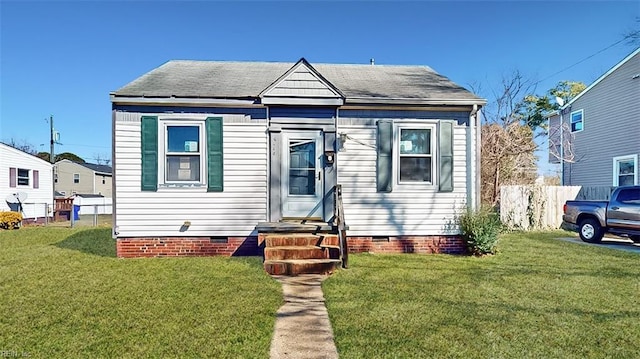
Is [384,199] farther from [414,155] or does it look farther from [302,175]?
[302,175]

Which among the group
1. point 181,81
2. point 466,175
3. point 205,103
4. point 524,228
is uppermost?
point 181,81

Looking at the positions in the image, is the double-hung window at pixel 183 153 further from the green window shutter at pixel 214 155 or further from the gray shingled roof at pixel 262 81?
the gray shingled roof at pixel 262 81

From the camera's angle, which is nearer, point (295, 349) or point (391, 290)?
point (295, 349)

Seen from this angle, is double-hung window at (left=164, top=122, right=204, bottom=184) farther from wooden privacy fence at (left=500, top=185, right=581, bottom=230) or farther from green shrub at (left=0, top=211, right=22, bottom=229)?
green shrub at (left=0, top=211, right=22, bottom=229)

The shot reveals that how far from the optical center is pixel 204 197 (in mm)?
7426

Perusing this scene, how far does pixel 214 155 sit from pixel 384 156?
3.76m

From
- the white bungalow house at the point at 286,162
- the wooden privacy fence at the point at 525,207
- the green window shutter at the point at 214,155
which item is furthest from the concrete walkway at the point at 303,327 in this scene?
the wooden privacy fence at the point at 525,207

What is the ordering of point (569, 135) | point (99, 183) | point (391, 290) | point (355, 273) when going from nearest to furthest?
point (391, 290) < point (355, 273) < point (569, 135) < point (99, 183)

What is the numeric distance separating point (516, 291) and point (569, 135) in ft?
53.0

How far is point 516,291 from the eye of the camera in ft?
16.4

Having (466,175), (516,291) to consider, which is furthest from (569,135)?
(516,291)

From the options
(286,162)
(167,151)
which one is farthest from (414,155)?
(167,151)

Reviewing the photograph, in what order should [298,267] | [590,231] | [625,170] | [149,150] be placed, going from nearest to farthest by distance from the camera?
[298,267] < [149,150] < [590,231] < [625,170]

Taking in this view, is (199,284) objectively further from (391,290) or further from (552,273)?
(552,273)
